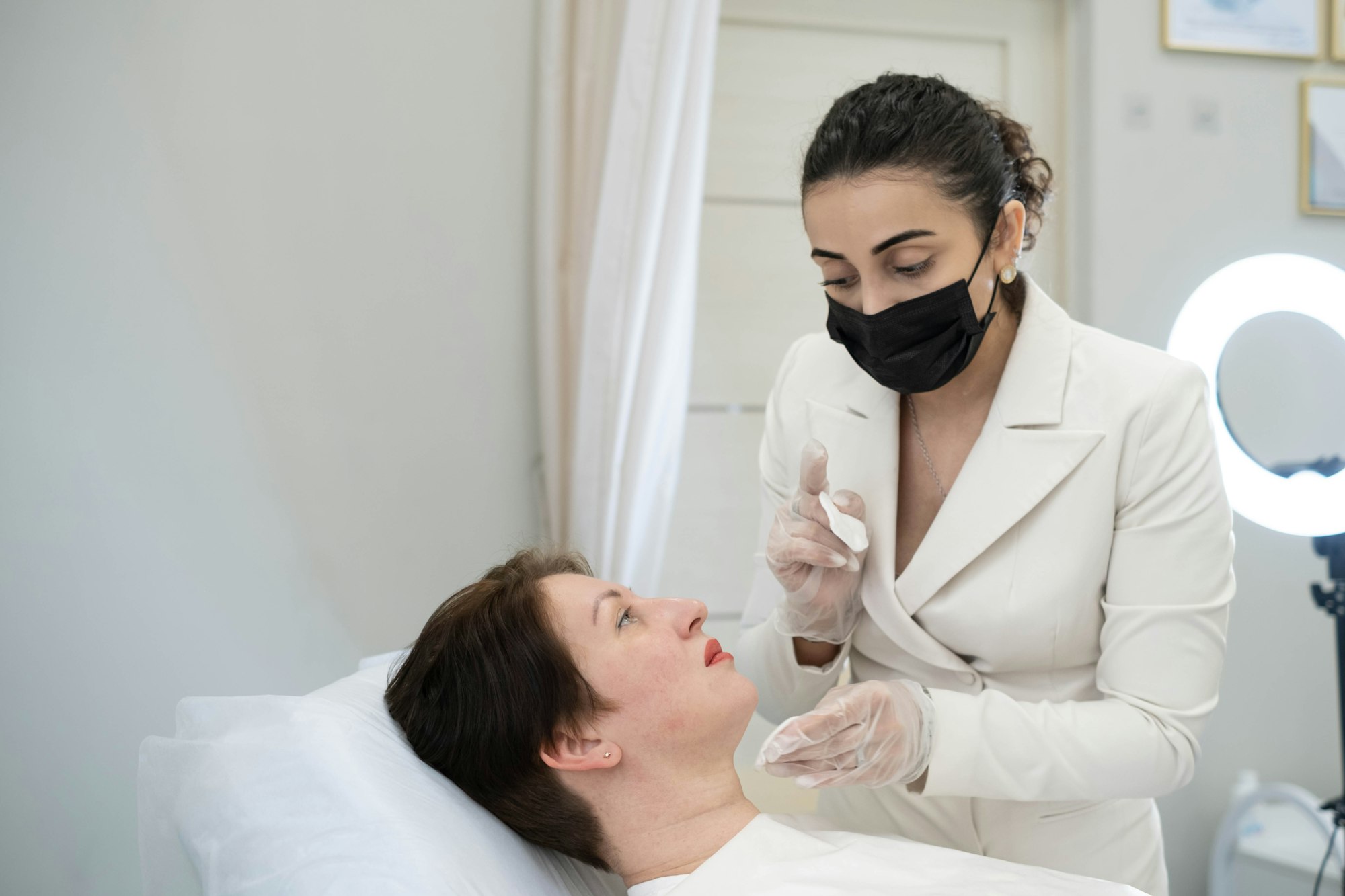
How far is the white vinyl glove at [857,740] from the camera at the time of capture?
1031 millimetres

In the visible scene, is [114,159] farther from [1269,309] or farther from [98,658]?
[1269,309]

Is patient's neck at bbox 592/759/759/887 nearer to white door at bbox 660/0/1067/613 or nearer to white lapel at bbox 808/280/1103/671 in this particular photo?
white lapel at bbox 808/280/1103/671

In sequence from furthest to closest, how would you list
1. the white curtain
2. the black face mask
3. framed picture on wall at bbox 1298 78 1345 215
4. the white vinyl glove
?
1. framed picture on wall at bbox 1298 78 1345 215
2. the white curtain
3. the black face mask
4. the white vinyl glove

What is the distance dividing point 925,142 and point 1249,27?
2.19 m

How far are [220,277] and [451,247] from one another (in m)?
0.61

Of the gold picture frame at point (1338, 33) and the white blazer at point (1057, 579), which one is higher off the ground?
the gold picture frame at point (1338, 33)

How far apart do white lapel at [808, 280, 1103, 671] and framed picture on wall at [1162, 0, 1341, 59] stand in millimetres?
1829

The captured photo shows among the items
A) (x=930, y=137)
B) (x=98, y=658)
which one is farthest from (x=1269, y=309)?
(x=98, y=658)

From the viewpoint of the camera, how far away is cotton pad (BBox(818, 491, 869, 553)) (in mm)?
1198

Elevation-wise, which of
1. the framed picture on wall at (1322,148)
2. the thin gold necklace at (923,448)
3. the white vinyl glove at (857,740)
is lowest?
the white vinyl glove at (857,740)

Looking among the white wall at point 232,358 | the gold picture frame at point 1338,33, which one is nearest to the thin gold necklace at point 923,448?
the white wall at point 232,358

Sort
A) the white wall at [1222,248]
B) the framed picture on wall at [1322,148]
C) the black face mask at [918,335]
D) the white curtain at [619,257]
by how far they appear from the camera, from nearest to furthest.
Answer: the black face mask at [918,335] < the white curtain at [619,257] < the white wall at [1222,248] < the framed picture on wall at [1322,148]

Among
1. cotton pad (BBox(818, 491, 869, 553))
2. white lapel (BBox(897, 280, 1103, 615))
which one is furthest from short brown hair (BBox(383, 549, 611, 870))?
white lapel (BBox(897, 280, 1103, 615))

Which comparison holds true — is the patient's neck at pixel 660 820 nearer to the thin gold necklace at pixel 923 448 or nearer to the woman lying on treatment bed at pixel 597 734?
the woman lying on treatment bed at pixel 597 734
